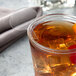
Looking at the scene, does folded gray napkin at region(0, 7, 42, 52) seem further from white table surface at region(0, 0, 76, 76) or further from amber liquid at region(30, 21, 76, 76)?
amber liquid at region(30, 21, 76, 76)

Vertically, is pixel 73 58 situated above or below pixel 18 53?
above

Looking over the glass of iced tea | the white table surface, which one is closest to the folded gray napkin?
the white table surface

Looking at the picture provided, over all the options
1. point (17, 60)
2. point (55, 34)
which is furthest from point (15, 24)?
point (55, 34)

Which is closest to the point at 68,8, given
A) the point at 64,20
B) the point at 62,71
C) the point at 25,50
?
the point at 25,50

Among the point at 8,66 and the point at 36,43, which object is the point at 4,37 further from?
the point at 36,43

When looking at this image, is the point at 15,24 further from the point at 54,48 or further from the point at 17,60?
the point at 54,48

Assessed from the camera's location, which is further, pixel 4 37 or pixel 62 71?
pixel 4 37

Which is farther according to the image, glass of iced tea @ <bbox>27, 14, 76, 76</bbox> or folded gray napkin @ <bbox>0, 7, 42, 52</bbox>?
folded gray napkin @ <bbox>0, 7, 42, 52</bbox>
